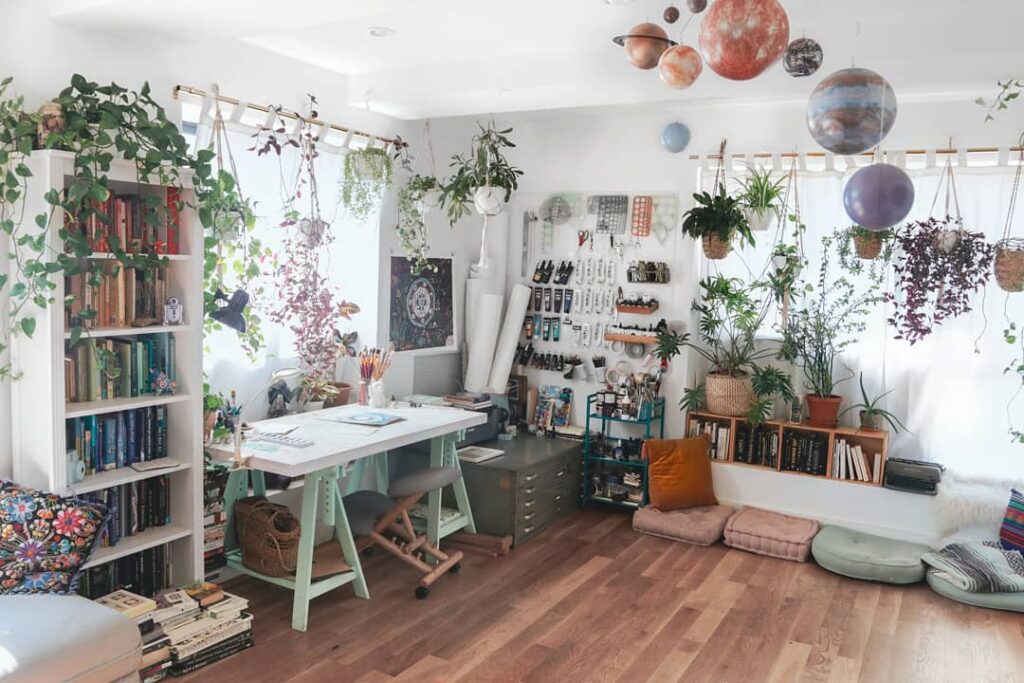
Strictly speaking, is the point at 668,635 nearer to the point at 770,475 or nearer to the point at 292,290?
the point at 770,475

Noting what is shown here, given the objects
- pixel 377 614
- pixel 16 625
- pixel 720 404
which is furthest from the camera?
pixel 720 404

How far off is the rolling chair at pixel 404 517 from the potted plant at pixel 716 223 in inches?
81.3

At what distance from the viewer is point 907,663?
12.1ft

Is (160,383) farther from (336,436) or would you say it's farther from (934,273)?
(934,273)

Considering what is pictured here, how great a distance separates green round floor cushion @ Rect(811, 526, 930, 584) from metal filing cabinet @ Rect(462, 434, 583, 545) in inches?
63.6

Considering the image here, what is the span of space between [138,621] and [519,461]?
8.17 ft

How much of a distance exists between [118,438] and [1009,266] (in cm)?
454

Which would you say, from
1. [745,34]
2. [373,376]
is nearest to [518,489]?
[373,376]

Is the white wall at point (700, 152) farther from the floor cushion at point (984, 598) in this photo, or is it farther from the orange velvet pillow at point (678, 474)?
the floor cushion at point (984, 598)

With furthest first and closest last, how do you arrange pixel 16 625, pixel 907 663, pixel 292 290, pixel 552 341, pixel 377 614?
pixel 552 341 → pixel 292 290 → pixel 377 614 → pixel 907 663 → pixel 16 625

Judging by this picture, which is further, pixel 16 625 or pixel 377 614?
pixel 377 614

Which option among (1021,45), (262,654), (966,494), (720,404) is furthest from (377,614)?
(1021,45)

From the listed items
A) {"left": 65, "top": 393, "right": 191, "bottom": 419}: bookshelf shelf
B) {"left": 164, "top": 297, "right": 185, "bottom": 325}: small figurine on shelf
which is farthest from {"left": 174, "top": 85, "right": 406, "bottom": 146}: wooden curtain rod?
{"left": 65, "top": 393, "right": 191, "bottom": 419}: bookshelf shelf

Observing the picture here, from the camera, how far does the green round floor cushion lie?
15.0 ft
